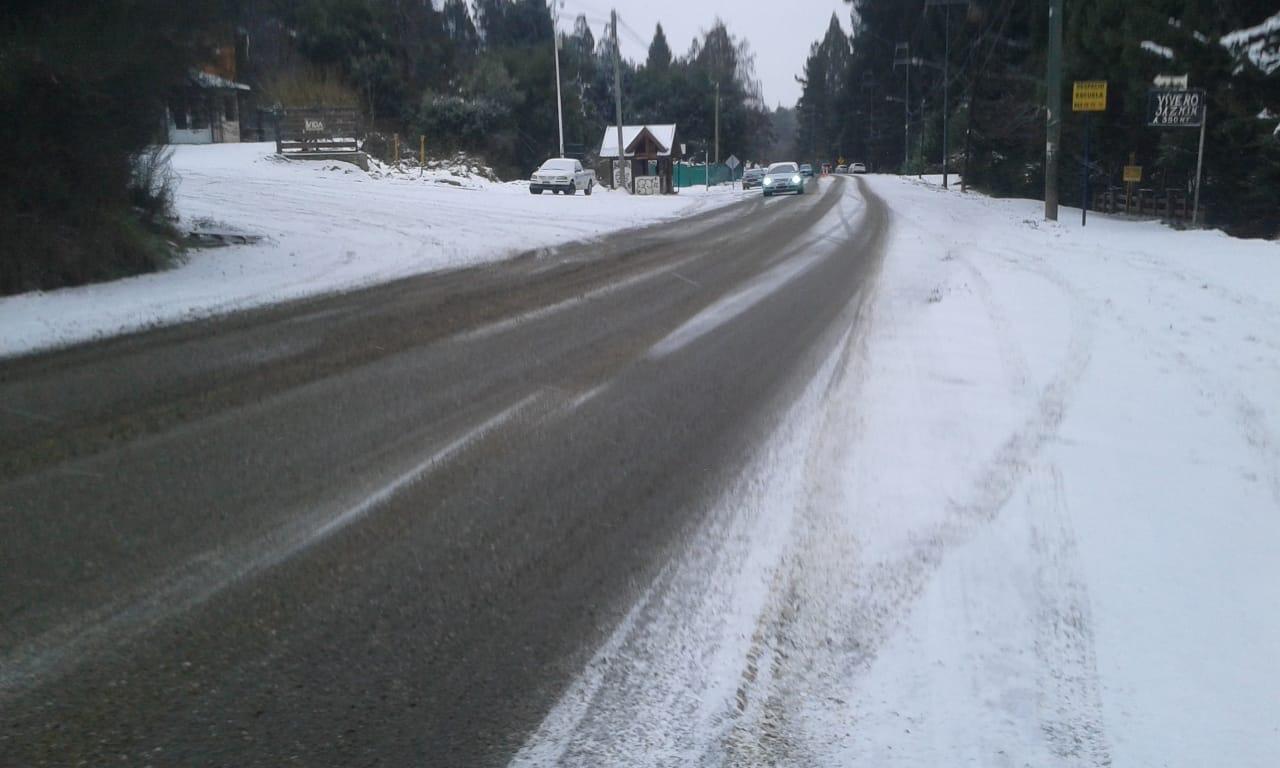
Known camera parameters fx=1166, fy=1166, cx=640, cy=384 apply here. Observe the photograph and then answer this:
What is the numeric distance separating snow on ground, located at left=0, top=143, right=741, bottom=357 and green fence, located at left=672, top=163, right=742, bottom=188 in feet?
124

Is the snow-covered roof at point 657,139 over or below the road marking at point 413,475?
over

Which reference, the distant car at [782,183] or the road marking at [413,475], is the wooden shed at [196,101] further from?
the distant car at [782,183]

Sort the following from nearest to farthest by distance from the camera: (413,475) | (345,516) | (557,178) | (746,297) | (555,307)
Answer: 1. (345,516)
2. (413,475)
3. (555,307)
4. (746,297)
5. (557,178)

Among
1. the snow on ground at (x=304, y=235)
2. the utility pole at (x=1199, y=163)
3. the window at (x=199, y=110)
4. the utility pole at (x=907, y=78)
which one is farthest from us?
the utility pole at (x=907, y=78)

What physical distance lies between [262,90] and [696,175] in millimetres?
34508

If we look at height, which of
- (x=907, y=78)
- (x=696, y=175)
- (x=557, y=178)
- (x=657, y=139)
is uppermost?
(x=907, y=78)

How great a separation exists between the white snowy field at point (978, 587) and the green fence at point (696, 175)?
70.1 m

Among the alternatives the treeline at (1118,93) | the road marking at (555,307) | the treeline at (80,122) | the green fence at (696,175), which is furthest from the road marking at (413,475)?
the green fence at (696,175)

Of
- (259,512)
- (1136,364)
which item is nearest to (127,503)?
(259,512)

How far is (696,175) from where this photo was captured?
3300 inches

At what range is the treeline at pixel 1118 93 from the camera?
22.3 meters

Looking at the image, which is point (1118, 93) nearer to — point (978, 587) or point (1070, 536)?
point (1070, 536)

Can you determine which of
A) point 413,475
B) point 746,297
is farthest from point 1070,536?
point 746,297

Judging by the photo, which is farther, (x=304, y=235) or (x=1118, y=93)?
(x=1118, y=93)
